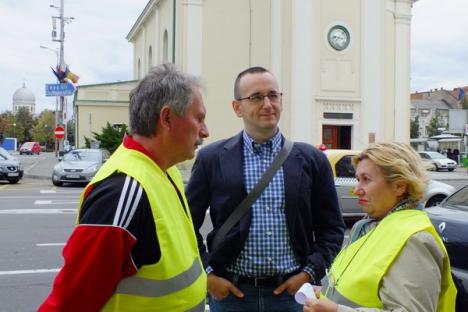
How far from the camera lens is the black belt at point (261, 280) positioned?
3.27 m

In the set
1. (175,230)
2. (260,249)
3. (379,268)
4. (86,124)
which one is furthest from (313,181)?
(86,124)

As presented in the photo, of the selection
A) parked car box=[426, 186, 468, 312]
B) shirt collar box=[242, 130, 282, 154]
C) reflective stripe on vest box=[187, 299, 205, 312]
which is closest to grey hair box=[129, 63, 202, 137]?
reflective stripe on vest box=[187, 299, 205, 312]

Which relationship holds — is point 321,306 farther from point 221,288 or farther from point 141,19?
point 141,19

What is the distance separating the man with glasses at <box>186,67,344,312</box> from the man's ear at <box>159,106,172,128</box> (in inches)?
46.2

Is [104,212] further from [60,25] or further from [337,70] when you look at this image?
[60,25]

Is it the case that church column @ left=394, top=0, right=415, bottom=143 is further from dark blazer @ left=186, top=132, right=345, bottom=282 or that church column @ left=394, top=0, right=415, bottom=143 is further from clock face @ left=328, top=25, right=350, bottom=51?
dark blazer @ left=186, top=132, right=345, bottom=282

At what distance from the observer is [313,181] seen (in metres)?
3.43

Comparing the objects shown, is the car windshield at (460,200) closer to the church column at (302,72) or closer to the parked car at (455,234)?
the parked car at (455,234)

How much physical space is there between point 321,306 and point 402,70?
31.9m

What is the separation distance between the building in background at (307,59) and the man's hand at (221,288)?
26890mm

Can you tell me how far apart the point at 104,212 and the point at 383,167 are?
4.10 feet

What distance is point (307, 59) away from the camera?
30.4 meters

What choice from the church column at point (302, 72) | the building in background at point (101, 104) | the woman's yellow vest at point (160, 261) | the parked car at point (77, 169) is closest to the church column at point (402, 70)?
the church column at point (302, 72)

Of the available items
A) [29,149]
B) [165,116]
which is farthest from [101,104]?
[29,149]
